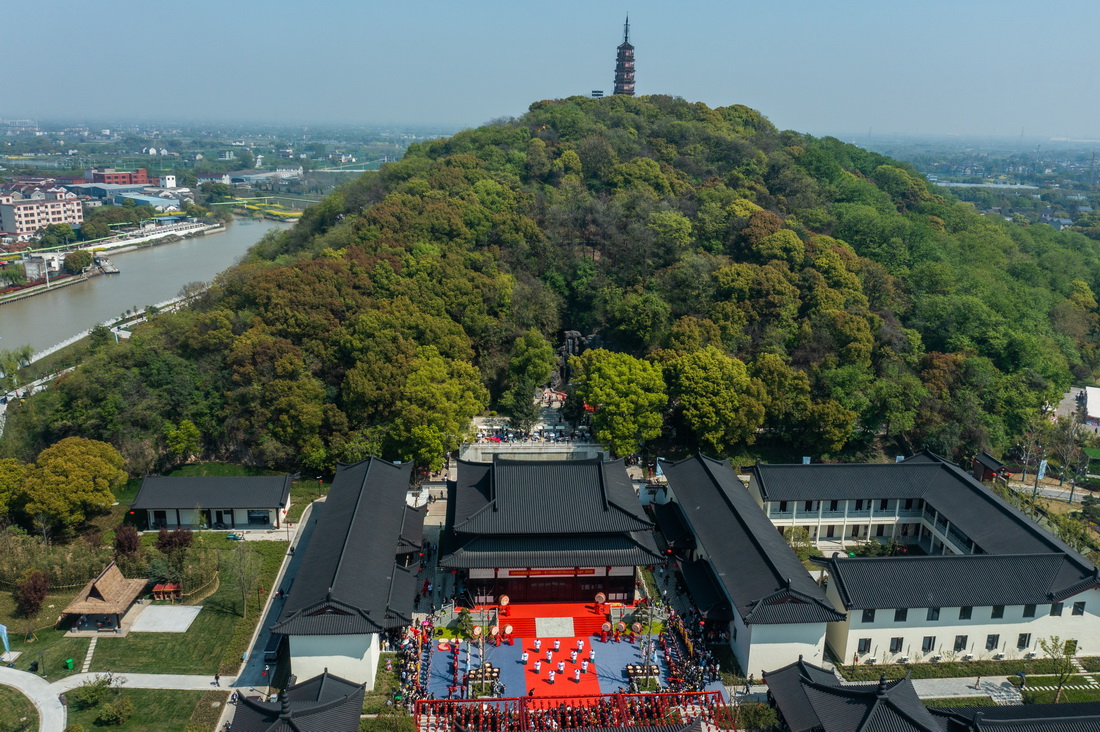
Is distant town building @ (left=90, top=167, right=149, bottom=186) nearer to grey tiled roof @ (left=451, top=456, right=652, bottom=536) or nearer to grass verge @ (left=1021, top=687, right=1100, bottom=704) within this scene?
grey tiled roof @ (left=451, top=456, right=652, bottom=536)

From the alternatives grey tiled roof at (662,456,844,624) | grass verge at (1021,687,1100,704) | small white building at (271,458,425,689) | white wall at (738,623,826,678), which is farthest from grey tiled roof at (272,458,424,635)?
grass verge at (1021,687,1100,704)

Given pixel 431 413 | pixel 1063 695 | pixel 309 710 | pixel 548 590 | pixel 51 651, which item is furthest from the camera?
pixel 431 413

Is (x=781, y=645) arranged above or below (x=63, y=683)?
above

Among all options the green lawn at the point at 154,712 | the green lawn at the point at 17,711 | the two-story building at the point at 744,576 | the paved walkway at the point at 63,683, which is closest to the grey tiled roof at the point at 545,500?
the two-story building at the point at 744,576

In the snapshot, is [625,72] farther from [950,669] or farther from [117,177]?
[117,177]

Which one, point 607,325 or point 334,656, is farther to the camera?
point 607,325

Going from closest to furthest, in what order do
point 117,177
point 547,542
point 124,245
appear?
point 547,542 → point 124,245 → point 117,177

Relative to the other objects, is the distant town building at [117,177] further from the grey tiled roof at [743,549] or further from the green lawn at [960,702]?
the green lawn at [960,702]

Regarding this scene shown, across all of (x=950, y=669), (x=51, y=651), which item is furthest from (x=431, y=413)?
(x=950, y=669)
